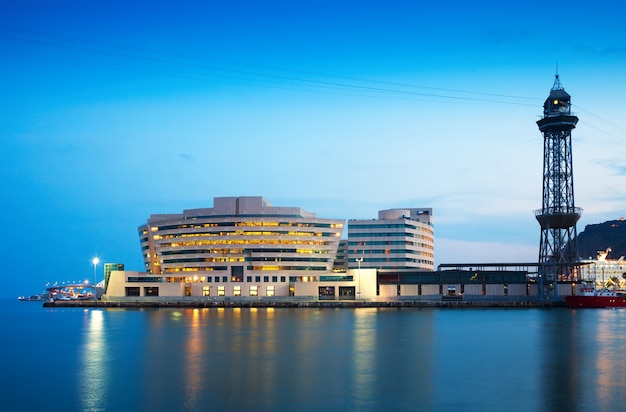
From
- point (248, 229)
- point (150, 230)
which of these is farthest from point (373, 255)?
point (150, 230)

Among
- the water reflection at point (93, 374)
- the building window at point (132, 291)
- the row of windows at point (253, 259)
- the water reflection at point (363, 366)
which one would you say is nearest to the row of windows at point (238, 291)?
the row of windows at point (253, 259)

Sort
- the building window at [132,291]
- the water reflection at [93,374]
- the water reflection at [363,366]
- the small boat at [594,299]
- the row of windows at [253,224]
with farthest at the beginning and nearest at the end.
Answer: the building window at [132,291]
the row of windows at [253,224]
the small boat at [594,299]
the water reflection at [93,374]
the water reflection at [363,366]

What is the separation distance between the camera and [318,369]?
4944 cm

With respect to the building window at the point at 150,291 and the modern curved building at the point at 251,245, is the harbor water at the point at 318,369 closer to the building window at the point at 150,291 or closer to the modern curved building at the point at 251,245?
the modern curved building at the point at 251,245

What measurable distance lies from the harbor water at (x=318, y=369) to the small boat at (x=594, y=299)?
68.2m

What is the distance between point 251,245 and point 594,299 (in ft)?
280

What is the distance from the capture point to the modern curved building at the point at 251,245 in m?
162

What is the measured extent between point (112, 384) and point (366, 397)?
1827 cm

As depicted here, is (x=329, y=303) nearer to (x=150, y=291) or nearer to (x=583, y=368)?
(x=150, y=291)

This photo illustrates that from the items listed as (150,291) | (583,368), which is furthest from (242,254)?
(583,368)

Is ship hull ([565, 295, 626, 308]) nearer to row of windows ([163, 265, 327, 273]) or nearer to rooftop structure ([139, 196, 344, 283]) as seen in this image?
rooftop structure ([139, 196, 344, 283])

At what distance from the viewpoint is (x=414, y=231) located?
175m

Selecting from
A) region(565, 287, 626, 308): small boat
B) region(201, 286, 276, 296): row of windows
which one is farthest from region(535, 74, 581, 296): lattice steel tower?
region(201, 286, 276, 296): row of windows

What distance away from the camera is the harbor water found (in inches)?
1483
